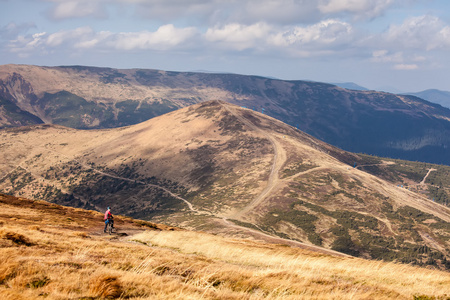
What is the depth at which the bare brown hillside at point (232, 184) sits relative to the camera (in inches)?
3366

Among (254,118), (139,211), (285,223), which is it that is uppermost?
(254,118)

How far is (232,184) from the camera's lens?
12219 cm

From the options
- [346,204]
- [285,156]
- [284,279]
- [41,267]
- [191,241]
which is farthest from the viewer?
[285,156]

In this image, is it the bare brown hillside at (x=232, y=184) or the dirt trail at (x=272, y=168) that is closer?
the bare brown hillside at (x=232, y=184)

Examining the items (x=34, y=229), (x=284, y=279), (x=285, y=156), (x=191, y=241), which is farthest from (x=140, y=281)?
(x=285, y=156)

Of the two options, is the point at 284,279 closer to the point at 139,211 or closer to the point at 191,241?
the point at 191,241

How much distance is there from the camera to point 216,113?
188 metres

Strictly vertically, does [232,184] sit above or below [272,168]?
below

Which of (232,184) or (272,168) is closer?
(232,184)

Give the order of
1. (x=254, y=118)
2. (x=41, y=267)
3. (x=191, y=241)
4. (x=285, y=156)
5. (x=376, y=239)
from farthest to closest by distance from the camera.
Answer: (x=254, y=118)
(x=285, y=156)
(x=376, y=239)
(x=191, y=241)
(x=41, y=267)

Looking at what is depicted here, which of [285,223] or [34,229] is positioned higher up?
[34,229]

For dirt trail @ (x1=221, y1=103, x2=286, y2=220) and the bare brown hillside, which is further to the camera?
dirt trail @ (x1=221, y1=103, x2=286, y2=220)

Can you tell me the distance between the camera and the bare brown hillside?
3366 inches

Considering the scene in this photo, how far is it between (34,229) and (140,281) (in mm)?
17153
